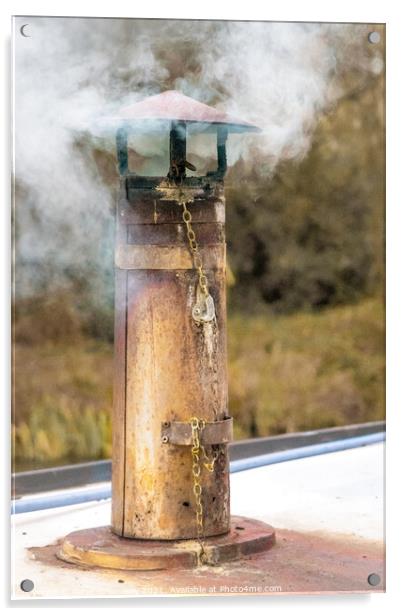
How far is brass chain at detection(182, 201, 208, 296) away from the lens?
3.48 m

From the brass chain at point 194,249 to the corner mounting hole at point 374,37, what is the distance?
0.59 meters

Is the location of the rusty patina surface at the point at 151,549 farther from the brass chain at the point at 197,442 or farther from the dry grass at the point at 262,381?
the dry grass at the point at 262,381

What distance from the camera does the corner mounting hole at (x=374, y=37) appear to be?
359 centimetres

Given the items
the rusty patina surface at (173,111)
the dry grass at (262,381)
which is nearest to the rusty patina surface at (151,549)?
the dry grass at (262,381)

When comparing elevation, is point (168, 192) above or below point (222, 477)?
above

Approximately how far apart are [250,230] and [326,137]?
29 centimetres

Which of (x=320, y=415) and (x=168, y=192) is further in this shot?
(x=320, y=415)

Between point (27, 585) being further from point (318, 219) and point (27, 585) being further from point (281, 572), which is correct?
point (318, 219)

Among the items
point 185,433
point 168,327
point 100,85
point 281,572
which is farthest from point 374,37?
point 281,572

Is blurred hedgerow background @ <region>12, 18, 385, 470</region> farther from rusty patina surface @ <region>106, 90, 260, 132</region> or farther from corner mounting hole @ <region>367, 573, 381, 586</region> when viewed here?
corner mounting hole @ <region>367, 573, 381, 586</region>

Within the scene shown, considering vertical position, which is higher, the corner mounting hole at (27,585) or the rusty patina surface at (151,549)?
the rusty patina surface at (151,549)

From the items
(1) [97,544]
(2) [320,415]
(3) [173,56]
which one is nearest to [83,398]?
(1) [97,544]

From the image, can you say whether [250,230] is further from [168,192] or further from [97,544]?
[97,544]

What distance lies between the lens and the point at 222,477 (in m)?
3.55
